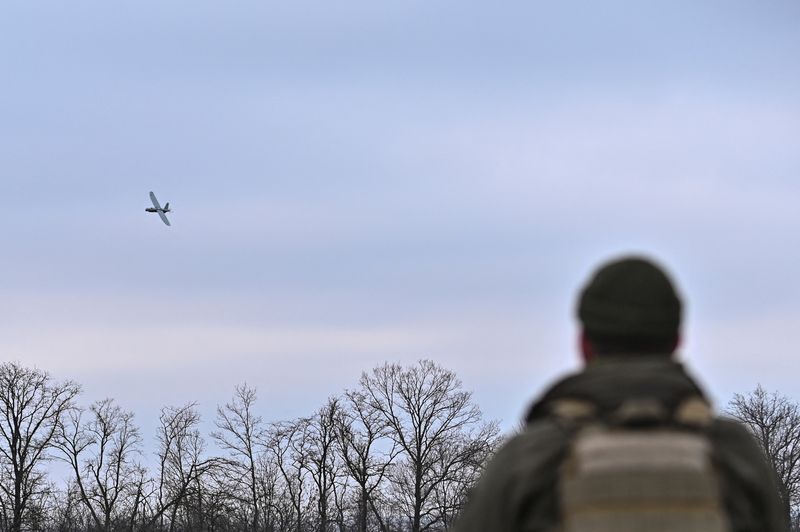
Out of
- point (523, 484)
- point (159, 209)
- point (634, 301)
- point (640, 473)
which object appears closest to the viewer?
point (640, 473)

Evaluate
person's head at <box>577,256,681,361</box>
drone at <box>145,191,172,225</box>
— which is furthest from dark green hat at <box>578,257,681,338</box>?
drone at <box>145,191,172,225</box>

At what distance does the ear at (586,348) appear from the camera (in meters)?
3.51

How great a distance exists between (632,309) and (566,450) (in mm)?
406

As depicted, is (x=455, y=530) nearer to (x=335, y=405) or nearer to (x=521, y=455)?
(x=521, y=455)

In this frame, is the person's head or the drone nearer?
the person's head

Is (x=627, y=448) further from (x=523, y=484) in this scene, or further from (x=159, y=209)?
(x=159, y=209)

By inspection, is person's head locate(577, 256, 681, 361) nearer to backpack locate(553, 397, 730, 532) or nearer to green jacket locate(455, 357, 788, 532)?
green jacket locate(455, 357, 788, 532)

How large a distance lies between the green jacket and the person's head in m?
0.05

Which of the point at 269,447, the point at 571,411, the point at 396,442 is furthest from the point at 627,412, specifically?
the point at 269,447

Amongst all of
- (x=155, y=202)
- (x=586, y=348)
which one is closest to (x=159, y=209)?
(x=155, y=202)

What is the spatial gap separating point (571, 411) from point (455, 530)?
45 centimetres

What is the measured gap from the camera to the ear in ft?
11.5

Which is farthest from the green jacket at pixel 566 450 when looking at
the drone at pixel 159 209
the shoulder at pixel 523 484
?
the drone at pixel 159 209

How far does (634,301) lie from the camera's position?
3.41 m
